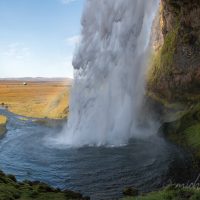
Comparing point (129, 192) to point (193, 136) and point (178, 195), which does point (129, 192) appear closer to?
point (178, 195)

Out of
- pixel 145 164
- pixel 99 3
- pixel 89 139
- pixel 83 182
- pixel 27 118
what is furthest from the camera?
pixel 27 118

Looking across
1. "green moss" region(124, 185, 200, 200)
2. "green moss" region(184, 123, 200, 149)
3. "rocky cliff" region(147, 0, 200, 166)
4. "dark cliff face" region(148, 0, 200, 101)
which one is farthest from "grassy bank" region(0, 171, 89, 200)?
"dark cliff face" region(148, 0, 200, 101)

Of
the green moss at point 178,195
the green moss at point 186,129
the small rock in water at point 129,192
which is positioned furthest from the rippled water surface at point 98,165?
the green moss at point 178,195

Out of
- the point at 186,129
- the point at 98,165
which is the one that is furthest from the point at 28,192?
the point at 186,129

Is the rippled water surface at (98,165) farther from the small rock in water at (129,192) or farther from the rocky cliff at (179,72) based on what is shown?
the rocky cliff at (179,72)

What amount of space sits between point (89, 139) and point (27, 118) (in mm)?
39880

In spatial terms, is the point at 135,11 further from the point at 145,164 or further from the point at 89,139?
the point at 145,164

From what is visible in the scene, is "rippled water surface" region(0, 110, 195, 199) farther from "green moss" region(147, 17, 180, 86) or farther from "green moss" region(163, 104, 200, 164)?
"green moss" region(147, 17, 180, 86)

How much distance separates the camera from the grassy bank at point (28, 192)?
2457 centimetres

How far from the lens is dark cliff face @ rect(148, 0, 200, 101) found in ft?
177

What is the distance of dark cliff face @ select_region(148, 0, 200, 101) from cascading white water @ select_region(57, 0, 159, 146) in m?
4.50

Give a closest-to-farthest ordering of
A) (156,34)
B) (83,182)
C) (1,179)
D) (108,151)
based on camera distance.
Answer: (1,179) → (83,182) → (108,151) → (156,34)

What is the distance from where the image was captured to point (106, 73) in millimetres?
60531

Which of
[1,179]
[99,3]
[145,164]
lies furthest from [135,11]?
[1,179]
